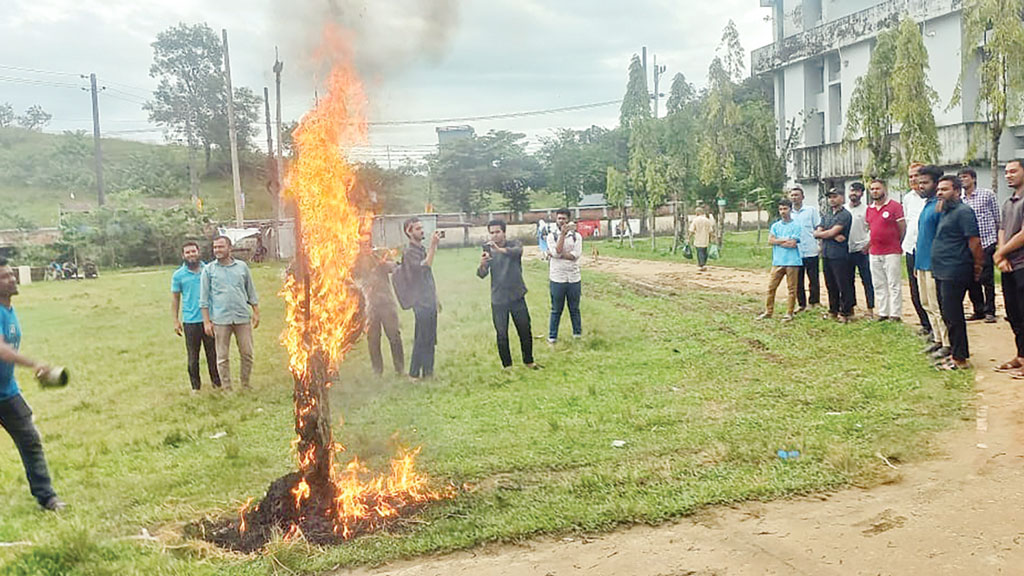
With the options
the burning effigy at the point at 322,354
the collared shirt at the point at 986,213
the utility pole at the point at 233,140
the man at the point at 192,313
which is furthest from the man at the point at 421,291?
the utility pole at the point at 233,140

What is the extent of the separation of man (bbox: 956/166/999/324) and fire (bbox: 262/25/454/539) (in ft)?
23.9

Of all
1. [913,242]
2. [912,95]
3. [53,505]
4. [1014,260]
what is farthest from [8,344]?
[912,95]

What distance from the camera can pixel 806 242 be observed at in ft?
37.9

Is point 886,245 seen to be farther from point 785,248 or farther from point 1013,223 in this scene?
point 1013,223

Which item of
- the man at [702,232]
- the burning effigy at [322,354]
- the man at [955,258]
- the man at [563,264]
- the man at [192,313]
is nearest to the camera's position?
the burning effigy at [322,354]

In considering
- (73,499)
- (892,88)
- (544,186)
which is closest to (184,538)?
(73,499)

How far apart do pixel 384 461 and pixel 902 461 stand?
12.5ft

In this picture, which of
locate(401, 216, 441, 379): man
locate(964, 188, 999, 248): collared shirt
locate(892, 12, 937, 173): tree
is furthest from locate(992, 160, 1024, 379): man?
locate(892, 12, 937, 173): tree

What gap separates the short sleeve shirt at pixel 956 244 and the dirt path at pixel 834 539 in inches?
103

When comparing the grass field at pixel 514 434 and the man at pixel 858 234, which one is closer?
the grass field at pixel 514 434

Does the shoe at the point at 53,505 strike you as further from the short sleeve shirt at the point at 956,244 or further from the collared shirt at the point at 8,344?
the short sleeve shirt at the point at 956,244

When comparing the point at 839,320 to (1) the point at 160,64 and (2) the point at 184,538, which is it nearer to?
(2) the point at 184,538

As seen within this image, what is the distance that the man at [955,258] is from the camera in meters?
7.49

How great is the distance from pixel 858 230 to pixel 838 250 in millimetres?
493
